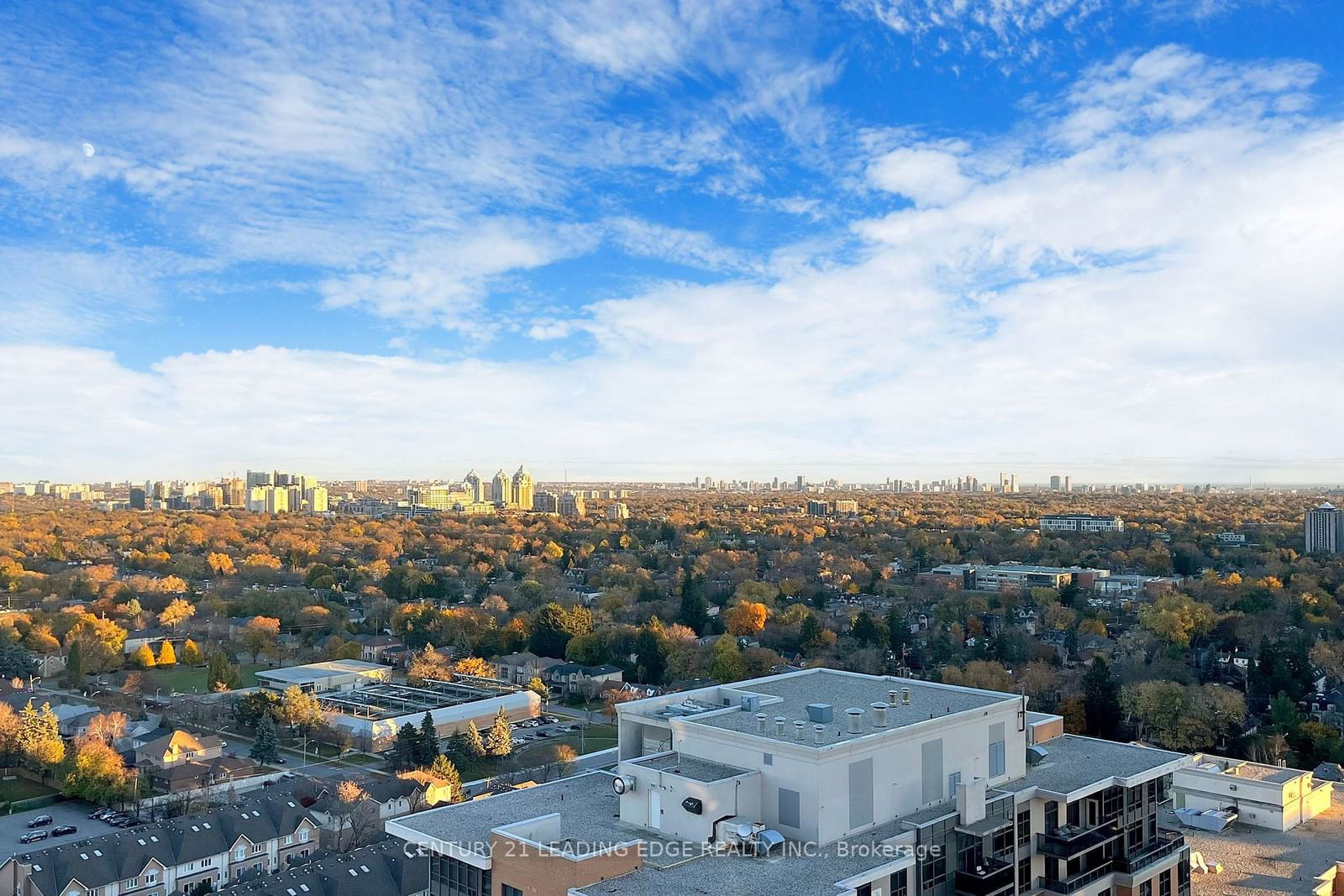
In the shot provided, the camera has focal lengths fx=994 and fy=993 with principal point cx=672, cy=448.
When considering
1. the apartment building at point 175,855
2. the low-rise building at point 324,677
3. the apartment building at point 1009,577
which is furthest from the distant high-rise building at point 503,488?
the apartment building at point 175,855

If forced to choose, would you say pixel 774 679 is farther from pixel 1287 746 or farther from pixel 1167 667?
pixel 1167 667

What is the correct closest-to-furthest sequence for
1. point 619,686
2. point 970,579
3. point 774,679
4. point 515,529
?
point 774,679 → point 619,686 → point 970,579 → point 515,529

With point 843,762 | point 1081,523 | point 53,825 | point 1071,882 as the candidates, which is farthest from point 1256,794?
point 1081,523

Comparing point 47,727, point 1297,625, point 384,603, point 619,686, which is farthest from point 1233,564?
point 47,727

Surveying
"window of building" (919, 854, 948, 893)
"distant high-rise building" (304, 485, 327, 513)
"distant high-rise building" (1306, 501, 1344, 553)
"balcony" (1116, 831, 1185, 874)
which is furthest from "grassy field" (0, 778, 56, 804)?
"distant high-rise building" (304, 485, 327, 513)

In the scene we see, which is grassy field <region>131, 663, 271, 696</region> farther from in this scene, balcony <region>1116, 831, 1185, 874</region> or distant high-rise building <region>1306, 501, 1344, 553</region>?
distant high-rise building <region>1306, 501, 1344, 553</region>
